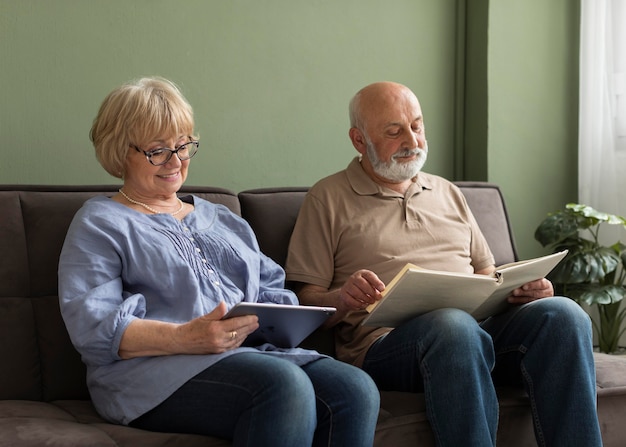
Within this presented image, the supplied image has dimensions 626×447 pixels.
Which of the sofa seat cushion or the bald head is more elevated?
the bald head

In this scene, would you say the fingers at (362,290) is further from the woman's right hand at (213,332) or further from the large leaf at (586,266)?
the large leaf at (586,266)

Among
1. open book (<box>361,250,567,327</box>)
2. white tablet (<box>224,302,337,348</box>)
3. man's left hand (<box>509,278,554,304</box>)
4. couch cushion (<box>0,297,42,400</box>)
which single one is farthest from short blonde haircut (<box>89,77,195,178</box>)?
man's left hand (<box>509,278,554,304</box>)

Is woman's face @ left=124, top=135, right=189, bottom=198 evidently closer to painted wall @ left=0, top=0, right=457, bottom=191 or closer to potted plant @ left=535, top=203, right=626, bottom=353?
painted wall @ left=0, top=0, right=457, bottom=191

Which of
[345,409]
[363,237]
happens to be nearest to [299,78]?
[363,237]

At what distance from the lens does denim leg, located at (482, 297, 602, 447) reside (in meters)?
1.97

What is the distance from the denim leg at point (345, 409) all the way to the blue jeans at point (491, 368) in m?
0.18

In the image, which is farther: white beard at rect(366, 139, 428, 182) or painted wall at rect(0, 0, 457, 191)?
painted wall at rect(0, 0, 457, 191)

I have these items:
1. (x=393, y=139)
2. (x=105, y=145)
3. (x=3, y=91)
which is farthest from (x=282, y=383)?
(x=3, y=91)

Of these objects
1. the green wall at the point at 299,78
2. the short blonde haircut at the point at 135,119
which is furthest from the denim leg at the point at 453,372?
the green wall at the point at 299,78

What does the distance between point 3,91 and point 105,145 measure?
24.3 inches

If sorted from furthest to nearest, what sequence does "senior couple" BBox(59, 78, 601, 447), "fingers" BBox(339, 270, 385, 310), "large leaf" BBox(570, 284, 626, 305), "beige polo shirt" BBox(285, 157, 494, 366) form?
"large leaf" BBox(570, 284, 626, 305)
"beige polo shirt" BBox(285, 157, 494, 366)
"fingers" BBox(339, 270, 385, 310)
"senior couple" BBox(59, 78, 601, 447)

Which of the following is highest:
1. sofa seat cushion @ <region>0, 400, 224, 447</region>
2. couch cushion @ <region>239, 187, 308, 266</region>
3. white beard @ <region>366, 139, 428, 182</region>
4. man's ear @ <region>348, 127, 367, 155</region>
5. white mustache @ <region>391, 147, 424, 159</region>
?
man's ear @ <region>348, 127, 367, 155</region>

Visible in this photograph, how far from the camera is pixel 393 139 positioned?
8.18ft

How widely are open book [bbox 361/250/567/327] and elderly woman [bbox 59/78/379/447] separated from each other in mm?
194
